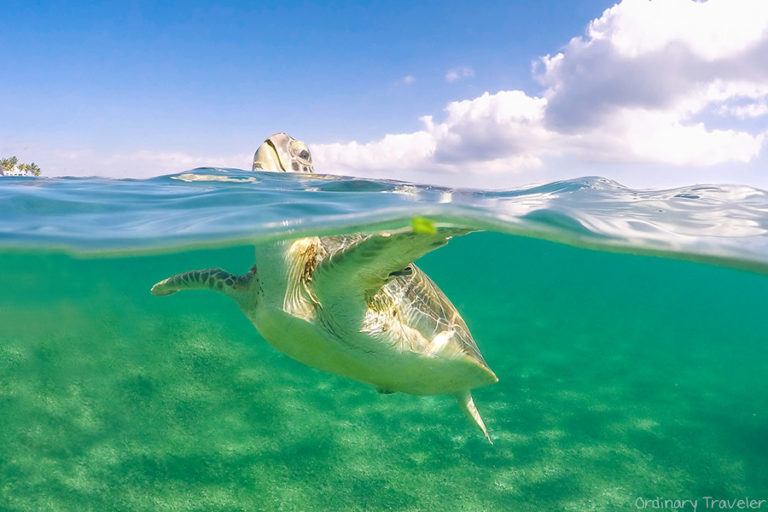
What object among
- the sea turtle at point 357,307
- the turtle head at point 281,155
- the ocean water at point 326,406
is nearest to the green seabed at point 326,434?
the ocean water at point 326,406

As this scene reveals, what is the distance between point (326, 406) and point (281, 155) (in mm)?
4137

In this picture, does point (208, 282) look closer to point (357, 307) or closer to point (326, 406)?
point (357, 307)

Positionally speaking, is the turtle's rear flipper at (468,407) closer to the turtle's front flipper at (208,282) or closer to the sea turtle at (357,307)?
the sea turtle at (357,307)

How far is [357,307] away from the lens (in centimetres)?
330

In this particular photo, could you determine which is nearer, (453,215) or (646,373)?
(453,215)

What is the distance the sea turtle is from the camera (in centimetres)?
301

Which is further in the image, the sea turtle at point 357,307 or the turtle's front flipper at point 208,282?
the turtle's front flipper at point 208,282

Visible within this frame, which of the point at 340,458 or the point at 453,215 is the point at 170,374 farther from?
the point at 453,215

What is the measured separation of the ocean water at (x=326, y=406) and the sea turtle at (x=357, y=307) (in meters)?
0.44

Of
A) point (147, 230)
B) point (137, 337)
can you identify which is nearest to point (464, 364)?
point (147, 230)

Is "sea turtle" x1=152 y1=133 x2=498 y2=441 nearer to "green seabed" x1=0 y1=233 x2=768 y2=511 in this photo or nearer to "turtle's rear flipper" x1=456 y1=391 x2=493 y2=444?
"turtle's rear flipper" x1=456 y1=391 x2=493 y2=444

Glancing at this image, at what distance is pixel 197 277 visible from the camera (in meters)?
4.59

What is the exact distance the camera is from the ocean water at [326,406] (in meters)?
4.90

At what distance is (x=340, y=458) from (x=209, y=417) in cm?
208
